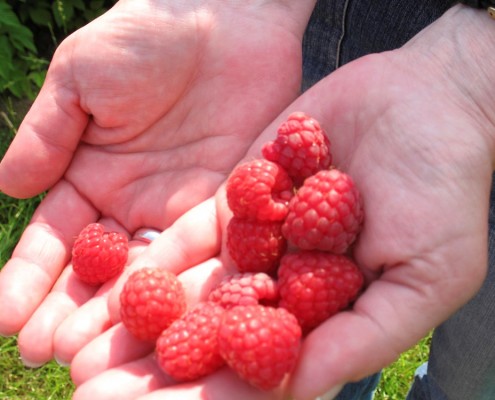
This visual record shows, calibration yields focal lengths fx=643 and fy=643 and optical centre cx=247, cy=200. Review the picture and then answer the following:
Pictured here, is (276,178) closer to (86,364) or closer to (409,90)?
(409,90)

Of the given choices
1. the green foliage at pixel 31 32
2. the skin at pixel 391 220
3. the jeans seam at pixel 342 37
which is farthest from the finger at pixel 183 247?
the green foliage at pixel 31 32

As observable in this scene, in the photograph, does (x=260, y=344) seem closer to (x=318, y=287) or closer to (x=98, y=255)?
(x=318, y=287)

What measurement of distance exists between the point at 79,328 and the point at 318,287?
1.93ft

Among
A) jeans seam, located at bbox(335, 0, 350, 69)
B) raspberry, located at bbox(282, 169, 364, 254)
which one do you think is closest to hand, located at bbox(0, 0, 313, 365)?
jeans seam, located at bbox(335, 0, 350, 69)

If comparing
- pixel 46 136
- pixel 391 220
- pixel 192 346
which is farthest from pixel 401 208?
pixel 46 136

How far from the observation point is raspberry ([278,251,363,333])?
131 centimetres

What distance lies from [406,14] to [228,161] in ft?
2.05

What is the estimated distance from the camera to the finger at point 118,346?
1.40m

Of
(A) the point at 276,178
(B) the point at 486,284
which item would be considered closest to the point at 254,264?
(A) the point at 276,178

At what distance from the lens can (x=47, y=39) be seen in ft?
11.6

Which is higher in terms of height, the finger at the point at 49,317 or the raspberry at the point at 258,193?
the raspberry at the point at 258,193

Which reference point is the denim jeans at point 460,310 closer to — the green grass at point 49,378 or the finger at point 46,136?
the green grass at point 49,378

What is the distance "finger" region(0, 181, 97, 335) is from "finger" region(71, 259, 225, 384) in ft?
0.86

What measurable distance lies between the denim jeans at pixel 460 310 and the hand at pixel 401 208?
7.6 inches
